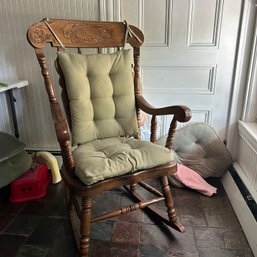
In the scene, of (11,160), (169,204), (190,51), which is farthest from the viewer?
(190,51)

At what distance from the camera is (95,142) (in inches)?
54.0

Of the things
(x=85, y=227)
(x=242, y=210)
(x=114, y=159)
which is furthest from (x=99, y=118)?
(x=242, y=210)

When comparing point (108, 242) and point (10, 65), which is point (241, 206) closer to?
point (108, 242)

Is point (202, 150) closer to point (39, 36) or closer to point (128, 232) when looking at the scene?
point (128, 232)

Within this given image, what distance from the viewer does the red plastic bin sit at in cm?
159

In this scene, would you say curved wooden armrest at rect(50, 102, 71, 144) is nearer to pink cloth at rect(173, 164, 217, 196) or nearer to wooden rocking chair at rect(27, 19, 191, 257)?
wooden rocking chair at rect(27, 19, 191, 257)

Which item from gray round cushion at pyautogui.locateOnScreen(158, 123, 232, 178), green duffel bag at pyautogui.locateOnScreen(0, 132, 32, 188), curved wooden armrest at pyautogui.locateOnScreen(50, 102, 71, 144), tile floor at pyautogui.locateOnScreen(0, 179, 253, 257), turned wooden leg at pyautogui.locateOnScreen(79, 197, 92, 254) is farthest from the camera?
gray round cushion at pyautogui.locateOnScreen(158, 123, 232, 178)

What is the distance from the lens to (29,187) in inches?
64.1

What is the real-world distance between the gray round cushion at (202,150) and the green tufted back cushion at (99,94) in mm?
534

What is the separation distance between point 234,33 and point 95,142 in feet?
3.85

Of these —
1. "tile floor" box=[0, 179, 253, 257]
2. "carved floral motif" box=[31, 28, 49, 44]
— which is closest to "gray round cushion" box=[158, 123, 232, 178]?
"tile floor" box=[0, 179, 253, 257]

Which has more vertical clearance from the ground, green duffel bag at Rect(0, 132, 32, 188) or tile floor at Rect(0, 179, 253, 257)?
green duffel bag at Rect(0, 132, 32, 188)

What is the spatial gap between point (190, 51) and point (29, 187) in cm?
144

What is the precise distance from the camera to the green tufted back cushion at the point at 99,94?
1314 mm
